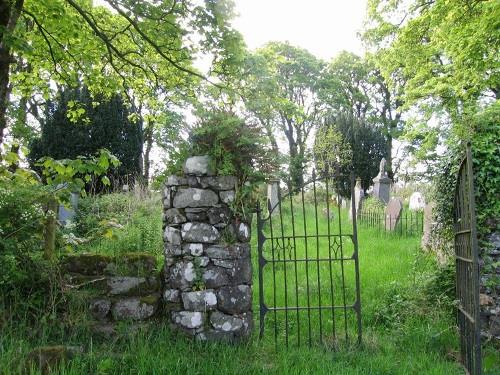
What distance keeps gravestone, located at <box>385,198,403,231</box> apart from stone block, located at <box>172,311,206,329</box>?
771 cm

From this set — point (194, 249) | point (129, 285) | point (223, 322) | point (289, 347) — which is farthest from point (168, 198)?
point (289, 347)

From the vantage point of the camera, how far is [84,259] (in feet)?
15.0

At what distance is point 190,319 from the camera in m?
4.29

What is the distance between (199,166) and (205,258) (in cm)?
97

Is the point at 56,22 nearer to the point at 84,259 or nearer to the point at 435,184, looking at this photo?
the point at 84,259

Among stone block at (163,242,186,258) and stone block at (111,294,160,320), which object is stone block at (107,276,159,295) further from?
stone block at (163,242,186,258)

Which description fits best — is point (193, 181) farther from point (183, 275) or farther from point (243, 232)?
point (183, 275)

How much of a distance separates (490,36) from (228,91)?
5.91 metres

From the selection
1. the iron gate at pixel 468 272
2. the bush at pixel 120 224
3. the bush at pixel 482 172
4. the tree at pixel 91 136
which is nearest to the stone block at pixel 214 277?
the bush at pixel 120 224

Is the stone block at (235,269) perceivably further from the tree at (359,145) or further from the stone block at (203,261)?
the tree at (359,145)

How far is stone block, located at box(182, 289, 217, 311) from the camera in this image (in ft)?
14.2

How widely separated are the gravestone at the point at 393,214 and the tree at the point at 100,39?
6.86m

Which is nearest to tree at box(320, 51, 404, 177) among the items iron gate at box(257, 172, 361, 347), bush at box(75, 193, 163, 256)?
bush at box(75, 193, 163, 256)

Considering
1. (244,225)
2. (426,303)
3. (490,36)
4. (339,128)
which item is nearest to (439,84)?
(490,36)
